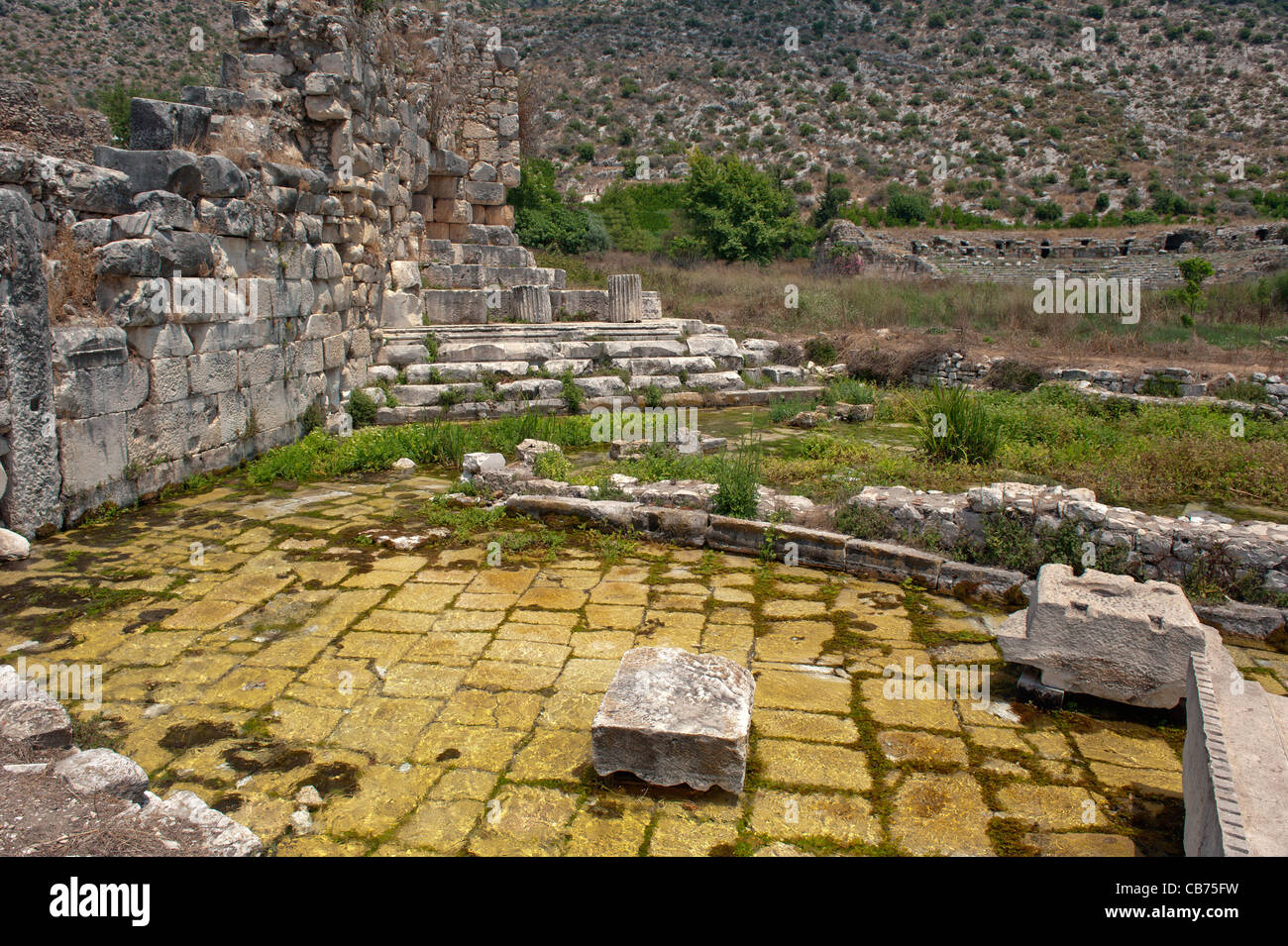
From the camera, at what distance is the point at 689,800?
10.7 ft

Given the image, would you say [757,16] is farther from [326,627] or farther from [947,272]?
[326,627]

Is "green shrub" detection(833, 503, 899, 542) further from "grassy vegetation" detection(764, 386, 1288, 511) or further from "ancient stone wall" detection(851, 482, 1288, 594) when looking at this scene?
"grassy vegetation" detection(764, 386, 1288, 511)

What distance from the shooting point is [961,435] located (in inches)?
314

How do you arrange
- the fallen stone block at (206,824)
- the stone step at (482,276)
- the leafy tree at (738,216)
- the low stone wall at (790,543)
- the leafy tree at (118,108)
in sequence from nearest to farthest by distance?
the fallen stone block at (206,824) < the low stone wall at (790,543) < the stone step at (482,276) < the leafy tree at (118,108) < the leafy tree at (738,216)

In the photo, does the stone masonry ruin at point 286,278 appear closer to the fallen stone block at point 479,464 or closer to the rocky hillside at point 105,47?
the fallen stone block at point 479,464

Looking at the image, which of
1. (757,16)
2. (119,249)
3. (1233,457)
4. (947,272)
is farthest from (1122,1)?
(119,249)

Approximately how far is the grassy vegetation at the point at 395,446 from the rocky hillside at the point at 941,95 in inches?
1191

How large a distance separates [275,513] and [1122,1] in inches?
2388

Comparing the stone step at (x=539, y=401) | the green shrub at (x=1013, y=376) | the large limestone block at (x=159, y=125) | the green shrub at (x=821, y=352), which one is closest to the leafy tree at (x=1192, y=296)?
the green shrub at (x=1013, y=376)

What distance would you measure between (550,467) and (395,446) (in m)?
2.04

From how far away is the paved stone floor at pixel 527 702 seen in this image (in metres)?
3.09

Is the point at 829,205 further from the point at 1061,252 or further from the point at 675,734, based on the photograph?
the point at 675,734

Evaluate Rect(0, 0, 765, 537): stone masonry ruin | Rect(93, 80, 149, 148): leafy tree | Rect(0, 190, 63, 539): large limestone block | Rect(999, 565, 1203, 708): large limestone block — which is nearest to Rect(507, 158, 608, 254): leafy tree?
Rect(0, 0, 765, 537): stone masonry ruin

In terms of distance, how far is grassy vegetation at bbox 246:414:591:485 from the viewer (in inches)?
315
